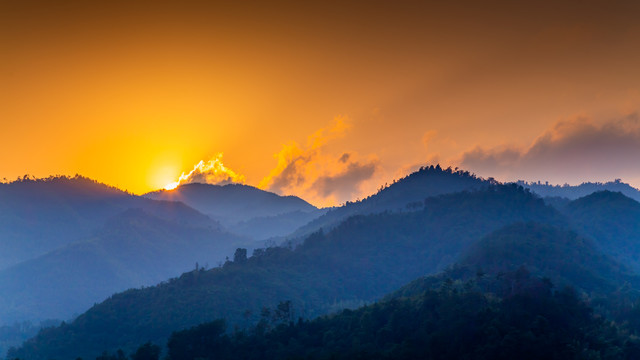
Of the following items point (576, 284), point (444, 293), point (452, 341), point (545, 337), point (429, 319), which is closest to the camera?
point (545, 337)

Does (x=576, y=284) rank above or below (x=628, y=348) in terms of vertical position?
above

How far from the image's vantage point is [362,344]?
123 m

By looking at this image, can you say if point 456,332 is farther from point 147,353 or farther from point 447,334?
point 147,353

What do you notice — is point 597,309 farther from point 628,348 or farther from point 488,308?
point 488,308

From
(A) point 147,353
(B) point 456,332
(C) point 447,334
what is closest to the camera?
(C) point 447,334

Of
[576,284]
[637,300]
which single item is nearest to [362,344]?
[637,300]

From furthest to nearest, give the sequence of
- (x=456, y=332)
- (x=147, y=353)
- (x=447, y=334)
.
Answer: (x=147, y=353)
(x=456, y=332)
(x=447, y=334)

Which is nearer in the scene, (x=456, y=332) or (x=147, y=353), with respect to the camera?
(x=456, y=332)

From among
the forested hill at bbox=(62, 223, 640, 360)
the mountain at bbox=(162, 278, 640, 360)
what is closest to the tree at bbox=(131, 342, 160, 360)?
the forested hill at bbox=(62, 223, 640, 360)

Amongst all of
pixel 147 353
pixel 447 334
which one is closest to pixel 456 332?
pixel 447 334

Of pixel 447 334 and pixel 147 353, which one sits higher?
pixel 147 353

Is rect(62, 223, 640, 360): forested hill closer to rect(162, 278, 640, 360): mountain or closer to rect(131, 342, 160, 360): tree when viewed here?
rect(162, 278, 640, 360): mountain

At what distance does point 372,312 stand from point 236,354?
2990cm

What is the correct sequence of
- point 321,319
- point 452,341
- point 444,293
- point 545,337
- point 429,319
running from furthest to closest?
point 321,319, point 444,293, point 429,319, point 452,341, point 545,337
